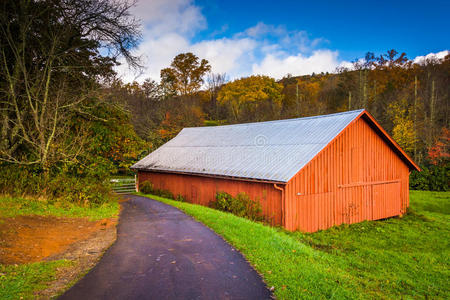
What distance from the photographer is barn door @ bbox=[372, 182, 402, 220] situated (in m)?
17.9

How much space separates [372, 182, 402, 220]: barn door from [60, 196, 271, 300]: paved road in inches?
495

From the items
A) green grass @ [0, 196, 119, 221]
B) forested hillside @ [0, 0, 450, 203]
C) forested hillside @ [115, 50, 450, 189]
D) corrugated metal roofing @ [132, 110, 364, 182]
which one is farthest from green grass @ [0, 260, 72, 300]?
forested hillside @ [115, 50, 450, 189]

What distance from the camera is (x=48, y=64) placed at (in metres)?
A: 11.8

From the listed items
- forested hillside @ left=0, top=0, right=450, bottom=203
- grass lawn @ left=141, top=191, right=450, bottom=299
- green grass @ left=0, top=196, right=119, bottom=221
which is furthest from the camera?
forested hillside @ left=0, top=0, right=450, bottom=203

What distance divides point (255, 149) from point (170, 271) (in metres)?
12.8

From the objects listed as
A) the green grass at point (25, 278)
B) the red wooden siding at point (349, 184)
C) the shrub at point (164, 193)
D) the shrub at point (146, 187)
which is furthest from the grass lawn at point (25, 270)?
the shrub at point (146, 187)

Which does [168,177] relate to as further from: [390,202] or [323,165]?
[390,202]

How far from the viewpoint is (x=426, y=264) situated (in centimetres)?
969

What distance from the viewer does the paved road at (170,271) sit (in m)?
5.46

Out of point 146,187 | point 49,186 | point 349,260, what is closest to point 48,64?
point 49,186

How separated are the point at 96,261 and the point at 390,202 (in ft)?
58.7

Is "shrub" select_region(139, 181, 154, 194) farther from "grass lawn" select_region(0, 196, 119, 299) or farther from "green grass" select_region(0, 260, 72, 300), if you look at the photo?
"green grass" select_region(0, 260, 72, 300)

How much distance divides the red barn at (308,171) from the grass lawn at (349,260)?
1.77 metres

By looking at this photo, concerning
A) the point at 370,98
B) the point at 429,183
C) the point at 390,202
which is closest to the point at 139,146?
the point at 390,202
